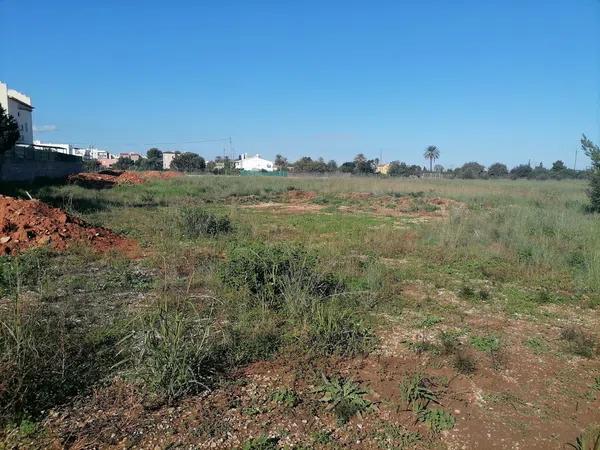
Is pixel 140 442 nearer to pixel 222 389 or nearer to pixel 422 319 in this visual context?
pixel 222 389

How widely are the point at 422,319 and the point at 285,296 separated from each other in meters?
1.73

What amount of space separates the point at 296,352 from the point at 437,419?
146 cm

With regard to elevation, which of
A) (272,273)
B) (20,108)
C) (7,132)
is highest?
(20,108)

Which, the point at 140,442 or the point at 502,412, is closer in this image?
the point at 140,442

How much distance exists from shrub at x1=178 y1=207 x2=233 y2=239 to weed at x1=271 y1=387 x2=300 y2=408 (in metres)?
7.31

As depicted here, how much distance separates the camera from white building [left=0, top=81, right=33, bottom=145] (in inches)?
1907

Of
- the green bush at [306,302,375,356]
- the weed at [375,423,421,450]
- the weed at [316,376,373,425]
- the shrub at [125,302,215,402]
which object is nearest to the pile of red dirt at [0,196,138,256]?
the green bush at [306,302,375,356]

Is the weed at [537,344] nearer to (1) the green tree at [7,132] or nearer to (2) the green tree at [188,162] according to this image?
(1) the green tree at [7,132]

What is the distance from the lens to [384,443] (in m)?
3.12

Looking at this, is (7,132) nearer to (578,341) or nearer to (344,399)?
(344,399)

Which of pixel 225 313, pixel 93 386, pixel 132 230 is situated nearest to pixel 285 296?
pixel 225 313

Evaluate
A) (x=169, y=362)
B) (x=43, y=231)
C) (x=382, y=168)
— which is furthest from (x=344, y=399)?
(x=382, y=168)

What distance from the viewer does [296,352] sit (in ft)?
14.3

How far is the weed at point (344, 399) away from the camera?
3.40m
